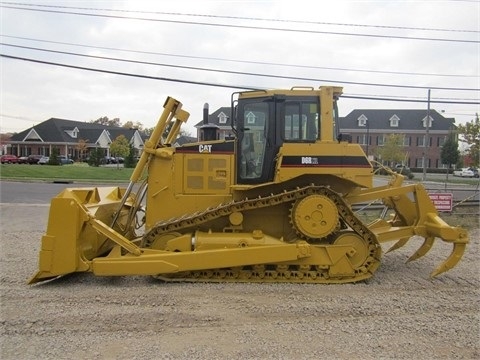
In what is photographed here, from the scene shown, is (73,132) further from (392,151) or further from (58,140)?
(392,151)

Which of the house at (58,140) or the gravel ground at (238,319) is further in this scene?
the house at (58,140)

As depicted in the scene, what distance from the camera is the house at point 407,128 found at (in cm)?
6650

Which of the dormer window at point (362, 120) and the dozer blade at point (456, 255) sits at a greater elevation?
the dormer window at point (362, 120)

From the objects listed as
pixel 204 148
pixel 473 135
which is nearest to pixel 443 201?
pixel 204 148

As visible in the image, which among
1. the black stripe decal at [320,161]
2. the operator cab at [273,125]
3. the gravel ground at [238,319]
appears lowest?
the gravel ground at [238,319]

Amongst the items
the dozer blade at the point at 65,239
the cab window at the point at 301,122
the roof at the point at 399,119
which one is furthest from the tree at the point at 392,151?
the dozer blade at the point at 65,239

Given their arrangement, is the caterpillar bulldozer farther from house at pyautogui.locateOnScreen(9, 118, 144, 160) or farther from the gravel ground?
house at pyautogui.locateOnScreen(9, 118, 144, 160)

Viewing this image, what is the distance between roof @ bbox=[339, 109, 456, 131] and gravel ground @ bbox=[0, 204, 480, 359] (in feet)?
206

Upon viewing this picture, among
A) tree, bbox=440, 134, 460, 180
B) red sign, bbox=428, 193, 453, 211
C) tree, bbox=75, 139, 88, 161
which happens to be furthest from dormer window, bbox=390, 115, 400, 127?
red sign, bbox=428, 193, 453, 211

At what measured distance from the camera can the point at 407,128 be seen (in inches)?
2628

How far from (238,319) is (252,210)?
2166 mm

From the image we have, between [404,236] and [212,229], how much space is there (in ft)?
10.1

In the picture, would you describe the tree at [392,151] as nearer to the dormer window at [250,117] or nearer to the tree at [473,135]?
the tree at [473,135]

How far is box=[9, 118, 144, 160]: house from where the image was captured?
222 feet
